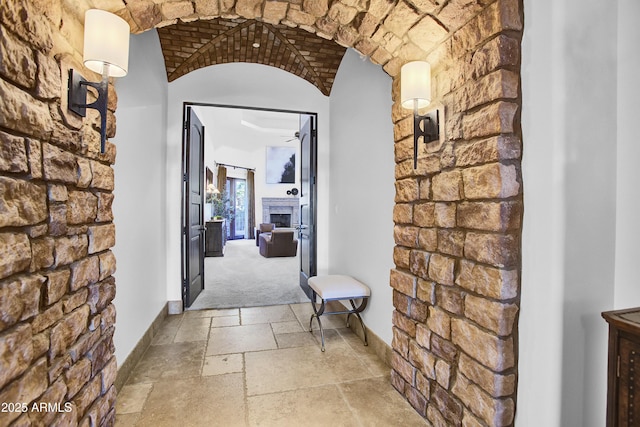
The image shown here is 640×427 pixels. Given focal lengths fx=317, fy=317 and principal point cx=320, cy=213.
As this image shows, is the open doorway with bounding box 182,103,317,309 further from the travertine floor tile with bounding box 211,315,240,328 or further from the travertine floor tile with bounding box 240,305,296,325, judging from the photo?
the travertine floor tile with bounding box 211,315,240,328

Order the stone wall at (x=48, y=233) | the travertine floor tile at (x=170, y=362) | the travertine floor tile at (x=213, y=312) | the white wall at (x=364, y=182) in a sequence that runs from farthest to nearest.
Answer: the travertine floor tile at (x=213, y=312) → the white wall at (x=364, y=182) → the travertine floor tile at (x=170, y=362) → the stone wall at (x=48, y=233)

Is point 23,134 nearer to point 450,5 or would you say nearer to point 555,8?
Answer: point 450,5

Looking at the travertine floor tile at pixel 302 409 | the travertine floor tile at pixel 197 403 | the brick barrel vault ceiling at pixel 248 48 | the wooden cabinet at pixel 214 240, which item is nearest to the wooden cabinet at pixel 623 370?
the travertine floor tile at pixel 302 409

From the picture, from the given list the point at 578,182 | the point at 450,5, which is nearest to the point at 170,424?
the point at 578,182

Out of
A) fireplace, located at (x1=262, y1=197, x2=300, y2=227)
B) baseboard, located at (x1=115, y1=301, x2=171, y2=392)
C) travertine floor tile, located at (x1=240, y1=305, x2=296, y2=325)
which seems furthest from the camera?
fireplace, located at (x1=262, y1=197, x2=300, y2=227)

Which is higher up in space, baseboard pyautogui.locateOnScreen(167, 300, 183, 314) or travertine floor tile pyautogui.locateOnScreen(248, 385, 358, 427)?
baseboard pyautogui.locateOnScreen(167, 300, 183, 314)

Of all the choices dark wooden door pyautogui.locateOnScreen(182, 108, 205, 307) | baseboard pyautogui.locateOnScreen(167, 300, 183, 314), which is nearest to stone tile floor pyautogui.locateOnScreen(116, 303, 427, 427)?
baseboard pyautogui.locateOnScreen(167, 300, 183, 314)

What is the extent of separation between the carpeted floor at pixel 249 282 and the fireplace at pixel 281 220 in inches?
157

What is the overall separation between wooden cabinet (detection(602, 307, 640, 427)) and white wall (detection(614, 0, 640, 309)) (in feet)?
0.59

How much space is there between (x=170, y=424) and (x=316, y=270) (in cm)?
244

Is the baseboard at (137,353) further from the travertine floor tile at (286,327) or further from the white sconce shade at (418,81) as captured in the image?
the white sconce shade at (418,81)

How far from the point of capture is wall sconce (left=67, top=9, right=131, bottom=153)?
119 cm

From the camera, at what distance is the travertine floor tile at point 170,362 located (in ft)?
7.27

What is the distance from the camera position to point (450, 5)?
138 centimetres
